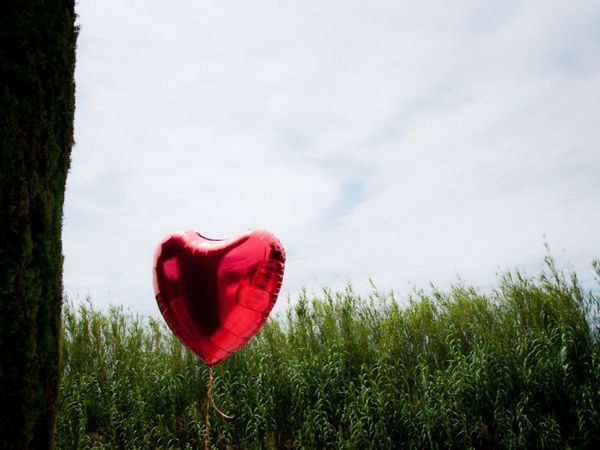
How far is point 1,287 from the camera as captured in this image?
266 cm

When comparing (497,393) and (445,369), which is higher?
(445,369)

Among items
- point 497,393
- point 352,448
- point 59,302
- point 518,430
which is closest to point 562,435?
point 518,430

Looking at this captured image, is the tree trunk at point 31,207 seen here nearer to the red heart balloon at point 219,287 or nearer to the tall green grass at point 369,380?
Result: the red heart balloon at point 219,287

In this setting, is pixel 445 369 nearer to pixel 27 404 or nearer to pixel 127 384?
pixel 127 384

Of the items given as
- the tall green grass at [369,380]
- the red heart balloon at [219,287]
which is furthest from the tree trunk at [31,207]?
the tall green grass at [369,380]

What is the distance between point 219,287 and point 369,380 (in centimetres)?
269

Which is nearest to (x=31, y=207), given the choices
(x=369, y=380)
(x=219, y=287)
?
(x=219, y=287)

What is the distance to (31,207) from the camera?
2.91 m

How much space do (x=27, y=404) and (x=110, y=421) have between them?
10.9 ft

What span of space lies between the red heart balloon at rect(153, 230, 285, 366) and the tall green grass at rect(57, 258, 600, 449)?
2084mm

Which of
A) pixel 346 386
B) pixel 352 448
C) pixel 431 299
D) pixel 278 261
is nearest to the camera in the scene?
pixel 278 261

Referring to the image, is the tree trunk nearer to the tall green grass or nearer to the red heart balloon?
the red heart balloon

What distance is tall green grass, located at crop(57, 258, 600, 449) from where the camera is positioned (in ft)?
16.2

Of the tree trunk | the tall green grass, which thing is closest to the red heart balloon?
the tree trunk
